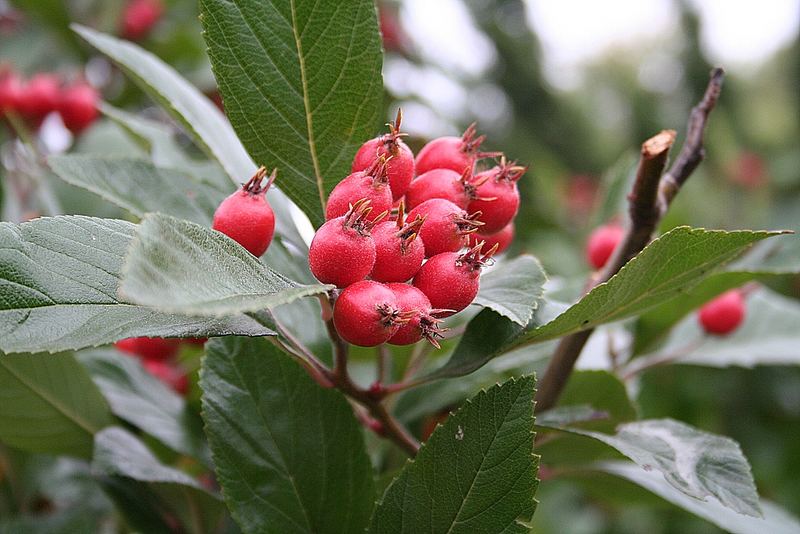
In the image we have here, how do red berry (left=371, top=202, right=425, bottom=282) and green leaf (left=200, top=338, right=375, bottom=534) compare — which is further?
green leaf (left=200, top=338, right=375, bottom=534)

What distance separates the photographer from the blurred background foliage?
6.06ft

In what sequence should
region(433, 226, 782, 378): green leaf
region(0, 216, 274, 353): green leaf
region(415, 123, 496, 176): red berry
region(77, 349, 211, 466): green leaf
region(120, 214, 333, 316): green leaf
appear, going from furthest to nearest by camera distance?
1. region(77, 349, 211, 466): green leaf
2. region(415, 123, 496, 176): red berry
3. region(433, 226, 782, 378): green leaf
4. region(0, 216, 274, 353): green leaf
5. region(120, 214, 333, 316): green leaf

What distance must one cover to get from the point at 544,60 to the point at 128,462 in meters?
5.48

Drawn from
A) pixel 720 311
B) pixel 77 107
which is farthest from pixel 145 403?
pixel 77 107

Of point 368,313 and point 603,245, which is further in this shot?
point 603,245

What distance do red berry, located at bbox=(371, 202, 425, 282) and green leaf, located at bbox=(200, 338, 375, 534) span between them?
0.72 feet

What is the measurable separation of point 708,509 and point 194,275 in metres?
0.83

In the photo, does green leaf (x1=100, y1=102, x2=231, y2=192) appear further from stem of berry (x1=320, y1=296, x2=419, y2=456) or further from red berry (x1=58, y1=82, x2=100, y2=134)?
red berry (x1=58, y1=82, x2=100, y2=134)

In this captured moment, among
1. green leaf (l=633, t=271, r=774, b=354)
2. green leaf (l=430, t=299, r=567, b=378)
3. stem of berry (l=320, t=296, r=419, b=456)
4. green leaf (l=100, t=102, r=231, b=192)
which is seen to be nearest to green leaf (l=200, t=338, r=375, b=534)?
stem of berry (l=320, t=296, r=419, b=456)

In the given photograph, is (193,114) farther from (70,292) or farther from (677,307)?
(677,307)

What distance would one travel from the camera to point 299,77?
82 centimetres

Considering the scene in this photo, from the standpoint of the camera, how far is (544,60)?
596 cm

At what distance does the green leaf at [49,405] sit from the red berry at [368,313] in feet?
1.67

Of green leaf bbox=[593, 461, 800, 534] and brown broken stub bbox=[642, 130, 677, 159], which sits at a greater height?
brown broken stub bbox=[642, 130, 677, 159]
